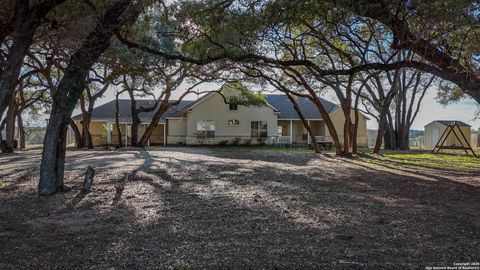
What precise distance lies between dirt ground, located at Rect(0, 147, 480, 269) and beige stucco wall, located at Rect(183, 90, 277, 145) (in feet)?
73.1

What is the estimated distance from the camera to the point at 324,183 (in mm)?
9555

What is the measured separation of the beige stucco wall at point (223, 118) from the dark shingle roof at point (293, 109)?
1.70 meters

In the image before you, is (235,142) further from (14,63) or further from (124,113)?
(14,63)

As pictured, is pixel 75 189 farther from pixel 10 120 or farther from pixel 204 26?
pixel 10 120

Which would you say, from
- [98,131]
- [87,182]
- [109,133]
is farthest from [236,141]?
[87,182]

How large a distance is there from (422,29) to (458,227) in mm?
4022

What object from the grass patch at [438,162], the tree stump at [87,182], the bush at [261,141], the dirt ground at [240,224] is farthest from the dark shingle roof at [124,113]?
the tree stump at [87,182]

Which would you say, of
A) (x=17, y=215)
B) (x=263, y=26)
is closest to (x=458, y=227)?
(x=263, y=26)

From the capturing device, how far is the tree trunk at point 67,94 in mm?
7910

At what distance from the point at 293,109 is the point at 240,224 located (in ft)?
97.3

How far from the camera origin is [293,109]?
34.5 m

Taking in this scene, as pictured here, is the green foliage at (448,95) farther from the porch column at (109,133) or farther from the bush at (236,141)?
the porch column at (109,133)

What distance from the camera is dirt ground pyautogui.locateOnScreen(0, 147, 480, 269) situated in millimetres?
3996

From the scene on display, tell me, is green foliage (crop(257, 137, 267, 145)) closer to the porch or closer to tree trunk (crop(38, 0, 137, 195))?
the porch
